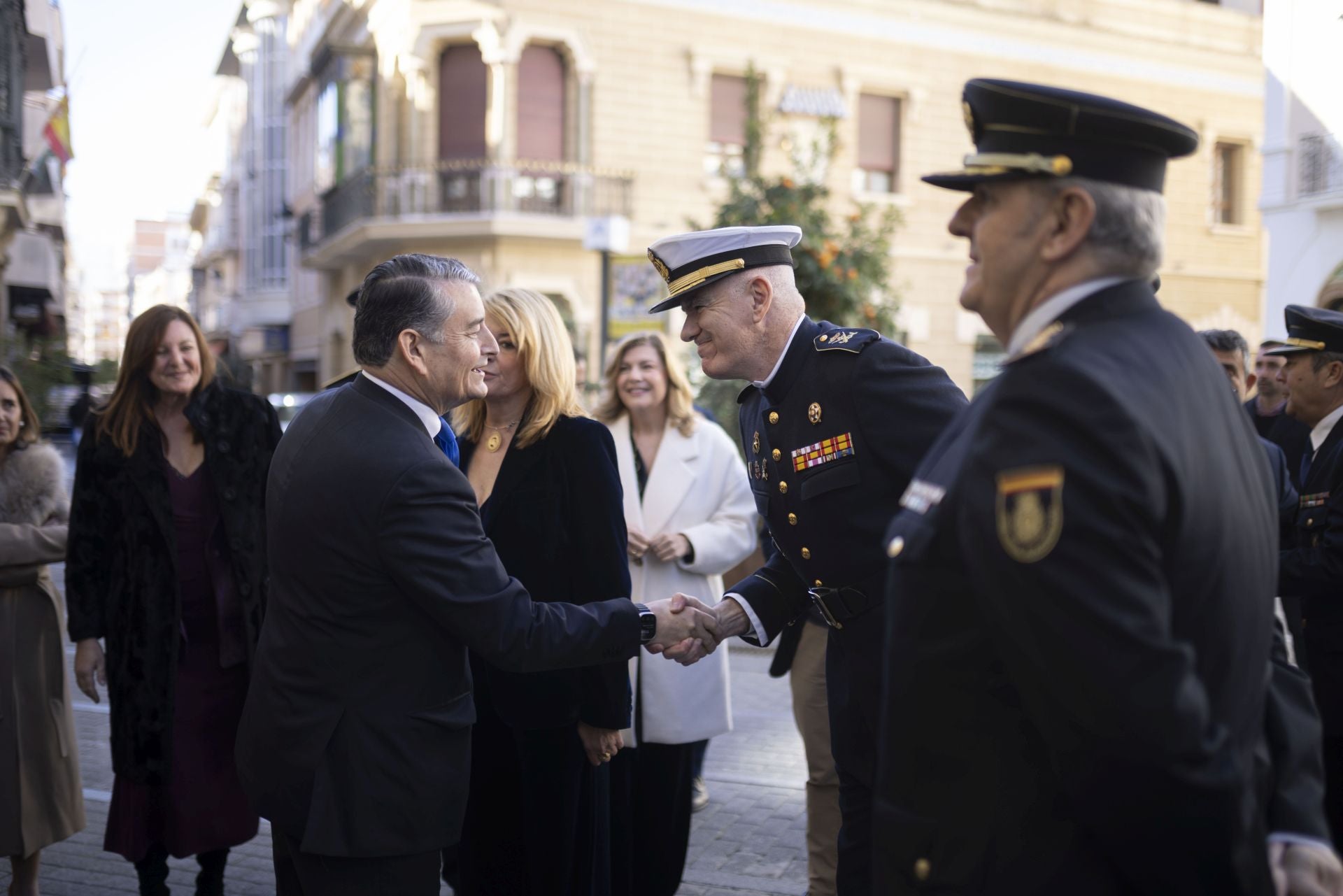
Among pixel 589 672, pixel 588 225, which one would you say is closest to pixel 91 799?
pixel 589 672

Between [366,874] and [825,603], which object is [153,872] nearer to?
[366,874]

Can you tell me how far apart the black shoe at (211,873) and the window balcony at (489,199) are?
17.1 meters

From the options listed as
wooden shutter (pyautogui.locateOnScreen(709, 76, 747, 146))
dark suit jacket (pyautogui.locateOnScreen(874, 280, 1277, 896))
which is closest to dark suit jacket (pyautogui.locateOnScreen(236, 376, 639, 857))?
dark suit jacket (pyautogui.locateOnScreen(874, 280, 1277, 896))

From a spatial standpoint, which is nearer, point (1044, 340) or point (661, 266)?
point (1044, 340)

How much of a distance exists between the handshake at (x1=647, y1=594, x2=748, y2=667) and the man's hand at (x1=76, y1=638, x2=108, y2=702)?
92.9 inches

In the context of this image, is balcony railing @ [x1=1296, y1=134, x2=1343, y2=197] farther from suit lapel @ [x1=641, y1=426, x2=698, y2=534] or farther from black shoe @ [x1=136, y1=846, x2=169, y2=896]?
black shoe @ [x1=136, y1=846, x2=169, y2=896]

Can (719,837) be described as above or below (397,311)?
below

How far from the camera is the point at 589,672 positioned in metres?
3.58

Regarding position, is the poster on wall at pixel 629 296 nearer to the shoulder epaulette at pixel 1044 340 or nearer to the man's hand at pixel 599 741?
the man's hand at pixel 599 741

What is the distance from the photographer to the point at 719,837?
5.43 meters

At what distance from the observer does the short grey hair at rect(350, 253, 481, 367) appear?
2.89m

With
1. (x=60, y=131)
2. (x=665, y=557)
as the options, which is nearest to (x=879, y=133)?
(x=60, y=131)

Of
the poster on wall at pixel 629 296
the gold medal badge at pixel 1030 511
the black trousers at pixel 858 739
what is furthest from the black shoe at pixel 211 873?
the poster on wall at pixel 629 296

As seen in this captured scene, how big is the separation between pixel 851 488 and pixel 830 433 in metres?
0.16
